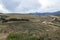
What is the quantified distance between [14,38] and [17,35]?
423mm

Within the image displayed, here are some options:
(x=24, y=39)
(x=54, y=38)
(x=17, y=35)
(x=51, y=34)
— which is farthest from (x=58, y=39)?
(x=17, y=35)

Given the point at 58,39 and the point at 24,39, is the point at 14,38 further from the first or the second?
the point at 58,39

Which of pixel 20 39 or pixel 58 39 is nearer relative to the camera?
pixel 58 39

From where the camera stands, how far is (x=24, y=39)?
20406mm

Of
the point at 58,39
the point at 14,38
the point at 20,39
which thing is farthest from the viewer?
the point at 14,38

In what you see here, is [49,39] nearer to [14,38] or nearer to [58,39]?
[58,39]

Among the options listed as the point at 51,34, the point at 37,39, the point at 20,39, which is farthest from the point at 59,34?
the point at 20,39

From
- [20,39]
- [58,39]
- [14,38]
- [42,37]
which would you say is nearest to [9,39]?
[14,38]

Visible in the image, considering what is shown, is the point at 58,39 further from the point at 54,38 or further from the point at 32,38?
the point at 32,38

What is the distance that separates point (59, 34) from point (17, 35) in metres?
4.25

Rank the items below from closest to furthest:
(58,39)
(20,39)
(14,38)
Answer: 1. (58,39)
2. (20,39)
3. (14,38)

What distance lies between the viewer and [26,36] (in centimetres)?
2088

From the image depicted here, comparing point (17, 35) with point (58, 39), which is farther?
point (17, 35)

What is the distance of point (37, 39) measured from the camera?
20688mm
